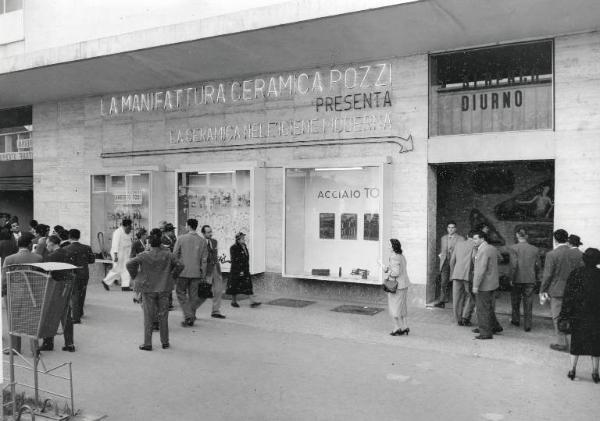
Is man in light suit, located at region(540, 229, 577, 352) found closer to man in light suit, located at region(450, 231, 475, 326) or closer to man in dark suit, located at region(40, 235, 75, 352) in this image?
man in light suit, located at region(450, 231, 475, 326)

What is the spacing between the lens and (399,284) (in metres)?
8.81

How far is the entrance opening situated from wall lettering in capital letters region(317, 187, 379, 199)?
4.13 feet

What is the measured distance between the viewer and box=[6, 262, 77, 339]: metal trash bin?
5512mm

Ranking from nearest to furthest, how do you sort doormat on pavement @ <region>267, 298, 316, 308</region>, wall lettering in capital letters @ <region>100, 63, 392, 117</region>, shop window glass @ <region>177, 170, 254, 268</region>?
doormat on pavement @ <region>267, 298, 316, 308</region> < wall lettering in capital letters @ <region>100, 63, 392, 117</region> < shop window glass @ <region>177, 170, 254, 268</region>

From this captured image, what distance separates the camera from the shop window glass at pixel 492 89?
10.5 meters

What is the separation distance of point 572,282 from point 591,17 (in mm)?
4917

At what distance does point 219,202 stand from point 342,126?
11.7 ft

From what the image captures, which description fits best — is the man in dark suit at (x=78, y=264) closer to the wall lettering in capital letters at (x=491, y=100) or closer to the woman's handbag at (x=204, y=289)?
the woman's handbag at (x=204, y=289)


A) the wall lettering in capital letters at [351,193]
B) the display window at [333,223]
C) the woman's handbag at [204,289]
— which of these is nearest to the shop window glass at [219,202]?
the display window at [333,223]

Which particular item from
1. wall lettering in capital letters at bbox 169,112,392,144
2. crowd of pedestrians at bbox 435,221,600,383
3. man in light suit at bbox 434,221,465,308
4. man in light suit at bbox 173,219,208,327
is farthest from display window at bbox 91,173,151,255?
crowd of pedestrians at bbox 435,221,600,383

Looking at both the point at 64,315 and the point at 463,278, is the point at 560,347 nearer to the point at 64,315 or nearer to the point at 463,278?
the point at 463,278

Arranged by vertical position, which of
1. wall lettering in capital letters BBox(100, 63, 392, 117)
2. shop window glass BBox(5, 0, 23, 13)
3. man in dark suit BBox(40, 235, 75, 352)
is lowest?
man in dark suit BBox(40, 235, 75, 352)

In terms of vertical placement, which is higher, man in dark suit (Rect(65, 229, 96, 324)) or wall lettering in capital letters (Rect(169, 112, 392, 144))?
wall lettering in capital letters (Rect(169, 112, 392, 144))

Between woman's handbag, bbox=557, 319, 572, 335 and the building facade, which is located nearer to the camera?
woman's handbag, bbox=557, 319, 572, 335
